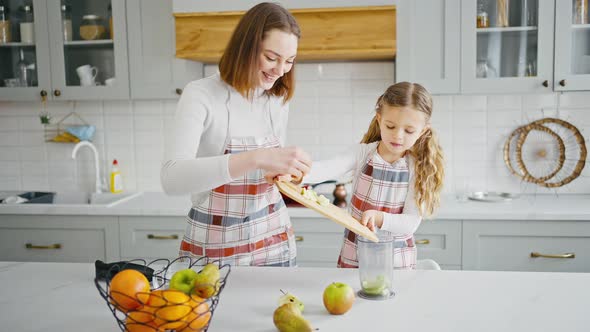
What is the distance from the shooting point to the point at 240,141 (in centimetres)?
165

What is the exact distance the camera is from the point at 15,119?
3461 mm

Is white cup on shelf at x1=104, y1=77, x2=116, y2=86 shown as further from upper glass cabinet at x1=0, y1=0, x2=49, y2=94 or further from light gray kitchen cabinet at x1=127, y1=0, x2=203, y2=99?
upper glass cabinet at x1=0, y1=0, x2=49, y2=94

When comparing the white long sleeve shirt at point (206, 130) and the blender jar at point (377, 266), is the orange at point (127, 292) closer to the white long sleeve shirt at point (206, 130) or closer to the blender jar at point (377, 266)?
the white long sleeve shirt at point (206, 130)

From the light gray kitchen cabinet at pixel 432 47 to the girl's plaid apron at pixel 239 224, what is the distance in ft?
4.29

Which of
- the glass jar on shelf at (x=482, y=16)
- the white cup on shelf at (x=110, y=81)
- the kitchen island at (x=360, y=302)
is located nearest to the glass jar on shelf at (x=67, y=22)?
the white cup on shelf at (x=110, y=81)

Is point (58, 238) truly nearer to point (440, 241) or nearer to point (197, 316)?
point (440, 241)

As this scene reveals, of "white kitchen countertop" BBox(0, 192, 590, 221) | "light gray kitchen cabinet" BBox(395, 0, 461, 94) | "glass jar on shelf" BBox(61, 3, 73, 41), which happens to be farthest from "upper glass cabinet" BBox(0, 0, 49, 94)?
"light gray kitchen cabinet" BBox(395, 0, 461, 94)

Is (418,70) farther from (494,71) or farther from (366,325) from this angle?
(366,325)

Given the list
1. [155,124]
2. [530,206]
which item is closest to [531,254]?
[530,206]

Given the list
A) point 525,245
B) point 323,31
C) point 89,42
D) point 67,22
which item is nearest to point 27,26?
point 67,22

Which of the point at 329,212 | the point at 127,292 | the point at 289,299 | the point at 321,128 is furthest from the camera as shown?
the point at 321,128

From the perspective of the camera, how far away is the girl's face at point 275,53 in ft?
4.92

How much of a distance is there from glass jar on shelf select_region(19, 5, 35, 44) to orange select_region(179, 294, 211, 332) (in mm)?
2657

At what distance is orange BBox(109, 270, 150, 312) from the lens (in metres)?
0.99
